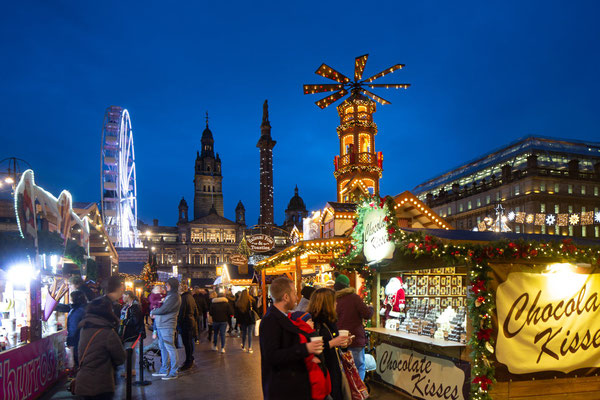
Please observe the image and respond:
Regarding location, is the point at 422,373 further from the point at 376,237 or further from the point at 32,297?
the point at 32,297

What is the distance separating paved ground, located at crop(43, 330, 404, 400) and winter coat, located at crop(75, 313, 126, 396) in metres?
3.79

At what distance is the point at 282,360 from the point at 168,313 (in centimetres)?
638

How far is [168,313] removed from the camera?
960 centimetres

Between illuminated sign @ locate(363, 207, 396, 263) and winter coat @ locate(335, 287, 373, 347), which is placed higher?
illuminated sign @ locate(363, 207, 396, 263)

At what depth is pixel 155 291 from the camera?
46.0 ft

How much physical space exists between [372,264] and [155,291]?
275 inches

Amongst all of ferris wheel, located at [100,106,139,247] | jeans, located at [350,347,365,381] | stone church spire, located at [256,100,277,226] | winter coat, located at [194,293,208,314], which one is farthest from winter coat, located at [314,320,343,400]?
stone church spire, located at [256,100,277,226]

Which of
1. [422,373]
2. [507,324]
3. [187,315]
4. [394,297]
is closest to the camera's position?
[507,324]

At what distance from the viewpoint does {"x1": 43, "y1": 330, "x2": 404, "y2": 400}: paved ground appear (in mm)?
8391

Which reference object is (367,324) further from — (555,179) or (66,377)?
(555,179)

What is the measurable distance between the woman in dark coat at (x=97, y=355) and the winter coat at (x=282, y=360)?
171 cm

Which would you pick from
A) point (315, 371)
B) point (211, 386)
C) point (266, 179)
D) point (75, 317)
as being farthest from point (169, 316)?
point (266, 179)

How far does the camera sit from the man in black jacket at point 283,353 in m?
3.75

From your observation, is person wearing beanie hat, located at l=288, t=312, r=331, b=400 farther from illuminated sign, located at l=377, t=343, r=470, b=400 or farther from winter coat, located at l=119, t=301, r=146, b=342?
winter coat, located at l=119, t=301, r=146, b=342
